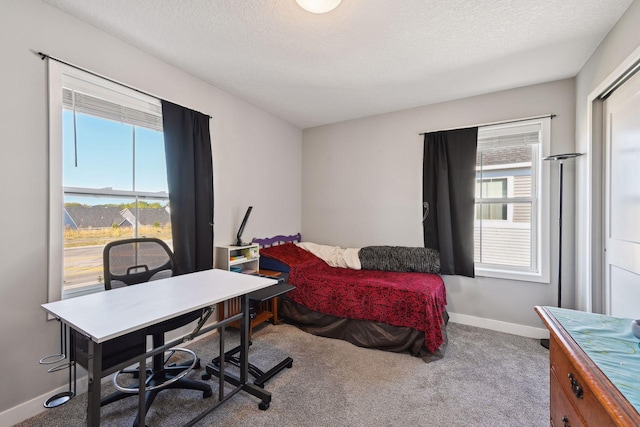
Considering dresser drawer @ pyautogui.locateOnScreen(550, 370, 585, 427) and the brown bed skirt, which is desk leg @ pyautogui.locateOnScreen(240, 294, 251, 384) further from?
dresser drawer @ pyautogui.locateOnScreen(550, 370, 585, 427)

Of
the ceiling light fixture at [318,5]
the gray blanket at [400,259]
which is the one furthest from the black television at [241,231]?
the ceiling light fixture at [318,5]

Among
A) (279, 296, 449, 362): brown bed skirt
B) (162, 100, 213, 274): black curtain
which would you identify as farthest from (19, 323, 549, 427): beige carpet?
(162, 100, 213, 274): black curtain

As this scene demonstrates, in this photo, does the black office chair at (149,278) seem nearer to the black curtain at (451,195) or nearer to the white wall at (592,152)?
the black curtain at (451,195)

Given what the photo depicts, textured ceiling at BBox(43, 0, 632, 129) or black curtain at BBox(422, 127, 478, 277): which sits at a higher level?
textured ceiling at BBox(43, 0, 632, 129)

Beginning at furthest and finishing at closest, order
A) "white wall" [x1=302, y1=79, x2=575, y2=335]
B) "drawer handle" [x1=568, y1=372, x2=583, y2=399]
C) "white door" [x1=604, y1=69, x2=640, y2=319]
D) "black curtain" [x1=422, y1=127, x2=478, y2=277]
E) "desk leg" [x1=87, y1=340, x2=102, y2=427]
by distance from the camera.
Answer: "black curtain" [x1=422, y1=127, x2=478, y2=277], "white wall" [x1=302, y1=79, x2=575, y2=335], "white door" [x1=604, y1=69, x2=640, y2=319], "desk leg" [x1=87, y1=340, x2=102, y2=427], "drawer handle" [x1=568, y1=372, x2=583, y2=399]

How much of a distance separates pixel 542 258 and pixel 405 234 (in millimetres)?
1363

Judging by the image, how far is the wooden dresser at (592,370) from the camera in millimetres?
700

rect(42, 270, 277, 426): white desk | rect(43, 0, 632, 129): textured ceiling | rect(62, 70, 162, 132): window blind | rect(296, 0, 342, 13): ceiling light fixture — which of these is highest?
rect(43, 0, 632, 129): textured ceiling

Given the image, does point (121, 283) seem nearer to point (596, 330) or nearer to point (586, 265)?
point (596, 330)

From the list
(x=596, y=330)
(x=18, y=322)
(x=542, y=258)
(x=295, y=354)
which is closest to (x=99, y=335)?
(x=18, y=322)

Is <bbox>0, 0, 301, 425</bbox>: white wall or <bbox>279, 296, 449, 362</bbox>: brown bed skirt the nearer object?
<bbox>0, 0, 301, 425</bbox>: white wall

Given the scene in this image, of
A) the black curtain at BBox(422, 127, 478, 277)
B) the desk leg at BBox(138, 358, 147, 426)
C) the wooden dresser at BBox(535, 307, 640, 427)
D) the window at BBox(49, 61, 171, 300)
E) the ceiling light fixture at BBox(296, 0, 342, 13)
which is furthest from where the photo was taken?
the black curtain at BBox(422, 127, 478, 277)

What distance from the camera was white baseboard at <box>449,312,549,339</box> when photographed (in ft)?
8.79

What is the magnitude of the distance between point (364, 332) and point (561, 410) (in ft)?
5.30
